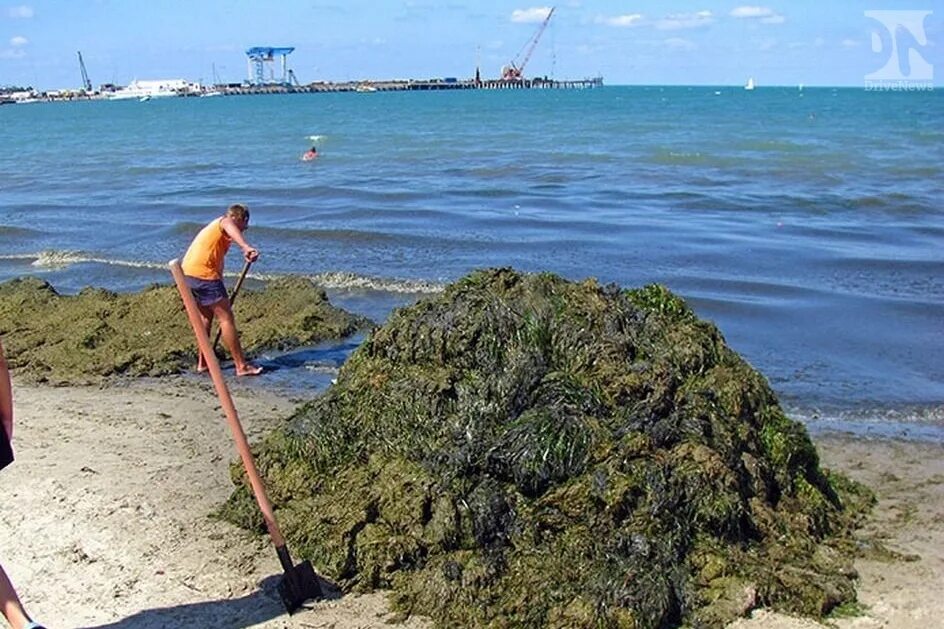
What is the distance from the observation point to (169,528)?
6.04 metres

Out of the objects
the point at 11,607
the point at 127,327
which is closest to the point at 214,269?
the point at 127,327

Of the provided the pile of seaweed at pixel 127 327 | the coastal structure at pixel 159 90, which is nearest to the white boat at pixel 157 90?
the coastal structure at pixel 159 90

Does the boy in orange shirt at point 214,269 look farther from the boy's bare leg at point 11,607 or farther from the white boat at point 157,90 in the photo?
the white boat at point 157,90

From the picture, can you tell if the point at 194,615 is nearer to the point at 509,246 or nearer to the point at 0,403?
the point at 0,403

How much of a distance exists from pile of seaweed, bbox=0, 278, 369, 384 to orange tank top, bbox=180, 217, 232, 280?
100 centimetres

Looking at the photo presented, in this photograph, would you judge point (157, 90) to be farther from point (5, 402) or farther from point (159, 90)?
point (5, 402)

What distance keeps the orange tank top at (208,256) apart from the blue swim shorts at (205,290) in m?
0.04

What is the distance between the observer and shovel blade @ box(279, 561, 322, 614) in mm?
5117

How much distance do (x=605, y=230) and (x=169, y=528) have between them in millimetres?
14123

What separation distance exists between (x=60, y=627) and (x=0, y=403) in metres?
1.26

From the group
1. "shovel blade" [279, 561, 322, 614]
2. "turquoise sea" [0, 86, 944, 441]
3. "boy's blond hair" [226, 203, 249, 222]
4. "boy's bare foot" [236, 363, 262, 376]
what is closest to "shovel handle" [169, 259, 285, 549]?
"shovel blade" [279, 561, 322, 614]

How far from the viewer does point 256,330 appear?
11359mm

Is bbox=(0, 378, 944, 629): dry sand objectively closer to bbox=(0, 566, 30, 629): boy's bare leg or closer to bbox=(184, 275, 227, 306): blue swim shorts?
bbox=(0, 566, 30, 629): boy's bare leg

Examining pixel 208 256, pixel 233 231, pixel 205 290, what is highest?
pixel 233 231
